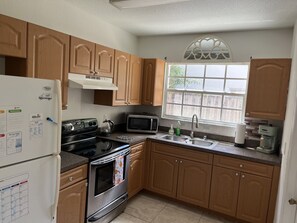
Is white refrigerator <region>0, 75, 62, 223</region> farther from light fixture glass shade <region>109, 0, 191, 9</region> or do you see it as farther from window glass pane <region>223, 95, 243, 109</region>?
window glass pane <region>223, 95, 243, 109</region>

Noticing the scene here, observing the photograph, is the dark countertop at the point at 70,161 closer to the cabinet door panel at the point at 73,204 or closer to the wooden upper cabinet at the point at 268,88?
the cabinet door panel at the point at 73,204

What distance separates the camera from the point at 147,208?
2893mm

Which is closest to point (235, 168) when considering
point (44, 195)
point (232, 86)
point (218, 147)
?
point (218, 147)

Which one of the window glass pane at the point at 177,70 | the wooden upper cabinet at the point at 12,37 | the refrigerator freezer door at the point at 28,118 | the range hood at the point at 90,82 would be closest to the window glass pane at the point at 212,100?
the window glass pane at the point at 177,70

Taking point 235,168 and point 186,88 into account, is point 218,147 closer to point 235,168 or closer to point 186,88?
point 235,168

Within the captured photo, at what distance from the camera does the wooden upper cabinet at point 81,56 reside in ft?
7.29

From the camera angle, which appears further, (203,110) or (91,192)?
(203,110)

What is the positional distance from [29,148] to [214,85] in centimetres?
270

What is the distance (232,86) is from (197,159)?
1225 mm

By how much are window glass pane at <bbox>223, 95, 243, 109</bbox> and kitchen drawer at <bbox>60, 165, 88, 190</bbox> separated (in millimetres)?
2215

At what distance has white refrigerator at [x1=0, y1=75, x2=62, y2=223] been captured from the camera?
128cm

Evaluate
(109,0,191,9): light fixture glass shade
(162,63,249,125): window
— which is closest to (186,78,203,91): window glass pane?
(162,63,249,125): window

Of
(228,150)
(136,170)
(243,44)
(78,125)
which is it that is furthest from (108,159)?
(243,44)

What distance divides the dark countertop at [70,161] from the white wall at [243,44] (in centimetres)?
221
